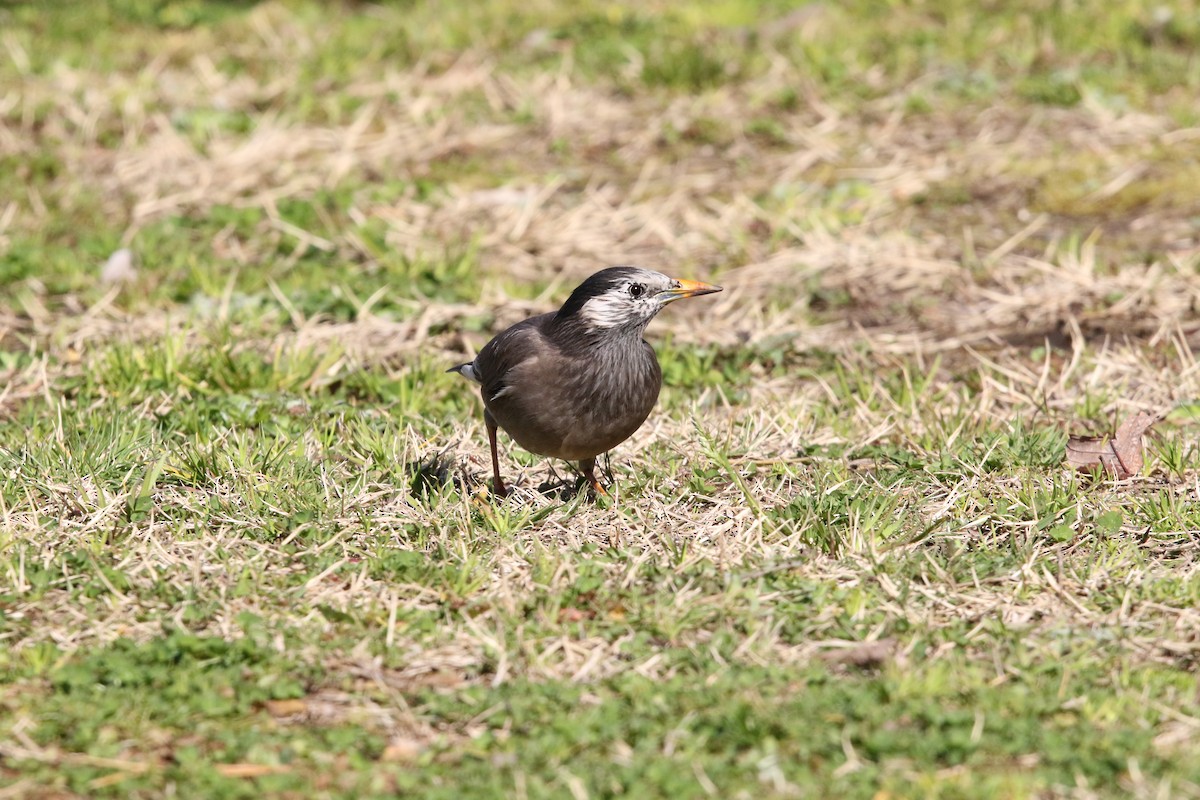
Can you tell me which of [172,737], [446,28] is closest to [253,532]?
[172,737]

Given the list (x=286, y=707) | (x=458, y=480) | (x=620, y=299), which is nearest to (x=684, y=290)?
(x=620, y=299)

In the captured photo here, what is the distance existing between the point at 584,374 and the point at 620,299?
15.7 inches

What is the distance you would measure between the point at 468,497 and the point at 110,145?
6071 mm

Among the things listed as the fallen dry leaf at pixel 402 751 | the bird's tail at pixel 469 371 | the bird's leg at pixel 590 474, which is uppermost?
the bird's tail at pixel 469 371

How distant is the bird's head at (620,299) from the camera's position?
5.95 m

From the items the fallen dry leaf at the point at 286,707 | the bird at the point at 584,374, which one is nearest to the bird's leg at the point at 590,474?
the bird at the point at 584,374

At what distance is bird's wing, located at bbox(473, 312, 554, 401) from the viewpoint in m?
5.94

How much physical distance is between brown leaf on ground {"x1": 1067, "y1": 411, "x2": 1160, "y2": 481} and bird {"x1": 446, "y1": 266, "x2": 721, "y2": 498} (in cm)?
172

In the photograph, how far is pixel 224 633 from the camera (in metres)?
4.79

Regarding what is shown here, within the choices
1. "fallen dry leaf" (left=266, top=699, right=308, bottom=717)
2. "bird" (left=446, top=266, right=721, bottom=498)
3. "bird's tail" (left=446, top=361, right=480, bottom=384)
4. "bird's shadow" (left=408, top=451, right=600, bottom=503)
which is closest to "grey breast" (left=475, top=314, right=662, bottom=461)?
"bird" (left=446, top=266, right=721, bottom=498)

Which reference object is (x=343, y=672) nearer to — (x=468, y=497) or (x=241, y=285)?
(x=468, y=497)

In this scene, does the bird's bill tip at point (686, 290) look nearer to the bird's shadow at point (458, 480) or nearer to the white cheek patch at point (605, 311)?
the white cheek patch at point (605, 311)

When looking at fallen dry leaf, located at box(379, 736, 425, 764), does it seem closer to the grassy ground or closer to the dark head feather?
the grassy ground

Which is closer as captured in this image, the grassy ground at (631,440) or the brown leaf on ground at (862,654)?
the grassy ground at (631,440)
